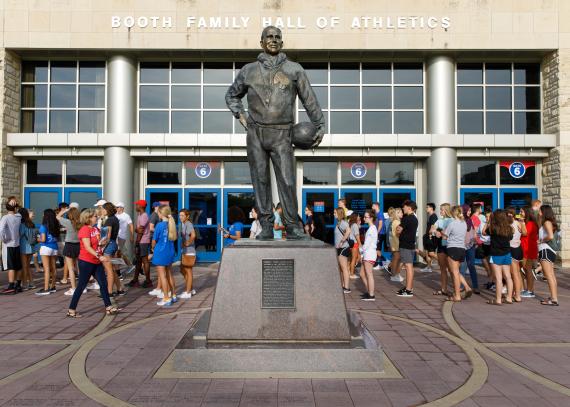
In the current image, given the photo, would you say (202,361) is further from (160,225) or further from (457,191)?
(457,191)

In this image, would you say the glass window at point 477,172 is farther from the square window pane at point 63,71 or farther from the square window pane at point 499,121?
the square window pane at point 63,71

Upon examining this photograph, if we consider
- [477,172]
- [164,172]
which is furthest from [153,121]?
[477,172]

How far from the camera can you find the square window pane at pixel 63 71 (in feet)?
50.0

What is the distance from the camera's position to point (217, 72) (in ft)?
50.7

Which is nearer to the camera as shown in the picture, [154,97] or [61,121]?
[61,121]

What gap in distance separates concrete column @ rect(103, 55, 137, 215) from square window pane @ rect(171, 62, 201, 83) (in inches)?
54.8

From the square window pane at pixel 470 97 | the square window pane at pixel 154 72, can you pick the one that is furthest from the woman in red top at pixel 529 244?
the square window pane at pixel 154 72

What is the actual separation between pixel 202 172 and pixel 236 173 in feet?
3.85

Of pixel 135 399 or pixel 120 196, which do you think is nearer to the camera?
pixel 135 399

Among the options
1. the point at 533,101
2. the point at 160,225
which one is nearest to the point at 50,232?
the point at 160,225

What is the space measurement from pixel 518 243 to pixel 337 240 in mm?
3510

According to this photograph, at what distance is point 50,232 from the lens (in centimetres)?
924

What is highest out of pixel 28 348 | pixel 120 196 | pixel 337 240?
pixel 120 196

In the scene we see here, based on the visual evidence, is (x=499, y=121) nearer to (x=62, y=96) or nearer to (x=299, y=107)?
(x=299, y=107)
